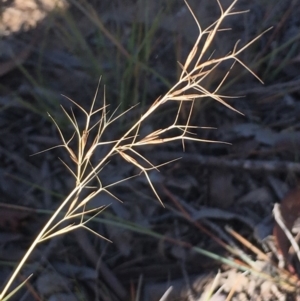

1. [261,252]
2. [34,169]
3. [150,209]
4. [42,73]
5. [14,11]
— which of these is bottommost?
[261,252]

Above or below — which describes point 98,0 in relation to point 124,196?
above

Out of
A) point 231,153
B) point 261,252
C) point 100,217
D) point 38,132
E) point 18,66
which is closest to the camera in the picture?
point 261,252

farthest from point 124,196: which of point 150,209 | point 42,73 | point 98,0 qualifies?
point 98,0

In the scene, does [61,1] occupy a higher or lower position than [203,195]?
higher

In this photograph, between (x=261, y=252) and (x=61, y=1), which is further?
(x=61, y=1)

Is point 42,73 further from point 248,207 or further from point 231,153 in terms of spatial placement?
point 248,207

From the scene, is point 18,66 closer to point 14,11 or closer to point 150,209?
point 14,11

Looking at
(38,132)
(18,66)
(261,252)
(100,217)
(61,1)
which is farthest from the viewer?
(61,1)

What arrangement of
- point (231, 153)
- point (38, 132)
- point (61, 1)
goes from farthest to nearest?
point (61, 1)
point (38, 132)
point (231, 153)

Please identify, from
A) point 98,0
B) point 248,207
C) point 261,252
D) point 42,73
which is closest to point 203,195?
point 248,207
